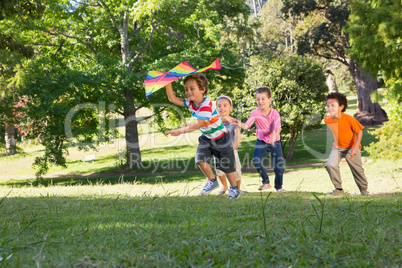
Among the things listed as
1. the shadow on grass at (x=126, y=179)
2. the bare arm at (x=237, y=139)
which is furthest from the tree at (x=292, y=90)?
the bare arm at (x=237, y=139)

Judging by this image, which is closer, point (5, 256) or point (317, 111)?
point (5, 256)

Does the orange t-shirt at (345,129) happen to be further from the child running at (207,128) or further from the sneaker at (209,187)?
the sneaker at (209,187)

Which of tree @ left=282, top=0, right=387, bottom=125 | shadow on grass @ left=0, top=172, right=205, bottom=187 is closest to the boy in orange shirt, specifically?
shadow on grass @ left=0, top=172, right=205, bottom=187

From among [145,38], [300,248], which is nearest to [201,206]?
[300,248]

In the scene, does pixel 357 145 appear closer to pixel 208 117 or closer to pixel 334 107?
pixel 334 107

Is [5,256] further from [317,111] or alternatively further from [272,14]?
[272,14]

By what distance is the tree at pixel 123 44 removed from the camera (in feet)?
56.0

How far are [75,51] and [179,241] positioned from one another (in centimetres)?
1917

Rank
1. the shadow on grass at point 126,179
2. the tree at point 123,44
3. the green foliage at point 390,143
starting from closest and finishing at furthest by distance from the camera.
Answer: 1. the green foliage at point 390,143
2. the tree at point 123,44
3. the shadow on grass at point 126,179

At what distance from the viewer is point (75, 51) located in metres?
19.8

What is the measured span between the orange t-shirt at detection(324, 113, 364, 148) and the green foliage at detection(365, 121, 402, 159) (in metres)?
6.60

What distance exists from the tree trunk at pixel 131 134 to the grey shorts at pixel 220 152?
14.2 metres

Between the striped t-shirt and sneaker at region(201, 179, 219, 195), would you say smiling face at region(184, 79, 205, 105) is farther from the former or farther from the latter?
sneaker at region(201, 179, 219, 195)

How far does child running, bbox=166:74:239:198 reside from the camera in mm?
5512
